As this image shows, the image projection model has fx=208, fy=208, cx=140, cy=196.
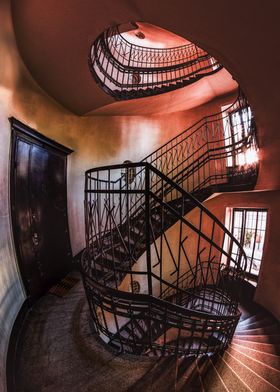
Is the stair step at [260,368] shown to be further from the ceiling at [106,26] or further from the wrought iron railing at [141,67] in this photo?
the wrought iron railing at [141,67]

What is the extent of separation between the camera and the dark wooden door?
124 inches

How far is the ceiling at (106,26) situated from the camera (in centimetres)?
189

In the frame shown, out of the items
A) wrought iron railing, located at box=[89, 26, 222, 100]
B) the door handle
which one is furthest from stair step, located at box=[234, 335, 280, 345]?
wrought iron railing, located at box=[89, 26, 222, 100]

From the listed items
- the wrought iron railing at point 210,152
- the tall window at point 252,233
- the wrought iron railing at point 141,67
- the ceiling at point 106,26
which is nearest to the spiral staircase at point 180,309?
the tall window at point 252,233

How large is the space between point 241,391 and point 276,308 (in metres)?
2.63

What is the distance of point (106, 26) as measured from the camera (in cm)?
266

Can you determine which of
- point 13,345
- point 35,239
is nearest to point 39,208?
point 35,239

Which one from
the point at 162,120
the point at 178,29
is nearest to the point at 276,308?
the point at 178,29

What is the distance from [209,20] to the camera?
1997 mm

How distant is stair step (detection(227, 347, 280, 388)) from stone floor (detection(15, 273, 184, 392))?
106 centimetres

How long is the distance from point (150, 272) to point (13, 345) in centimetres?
190

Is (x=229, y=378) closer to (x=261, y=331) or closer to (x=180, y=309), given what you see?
(x=180, y=309)

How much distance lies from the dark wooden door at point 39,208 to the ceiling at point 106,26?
1.11 m

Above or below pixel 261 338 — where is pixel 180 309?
above
